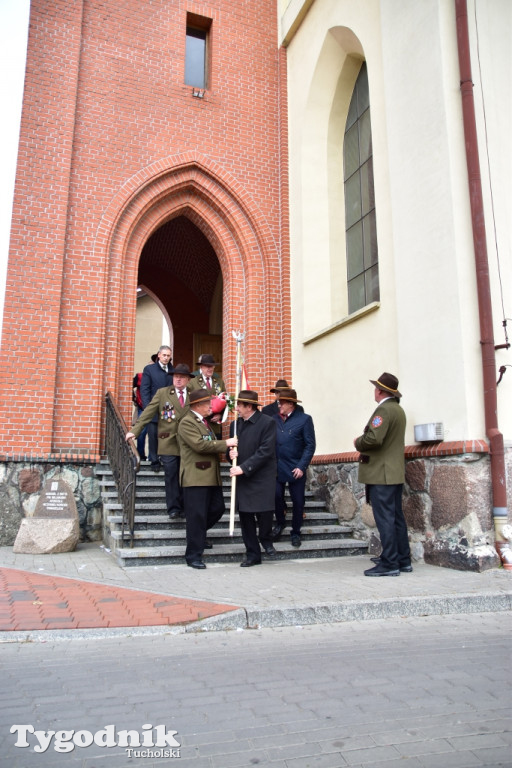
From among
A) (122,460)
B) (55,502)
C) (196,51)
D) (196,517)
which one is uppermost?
(196,51)

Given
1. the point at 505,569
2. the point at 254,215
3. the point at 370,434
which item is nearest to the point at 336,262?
the point at 254,215

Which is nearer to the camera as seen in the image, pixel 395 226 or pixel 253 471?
pixel 253 471

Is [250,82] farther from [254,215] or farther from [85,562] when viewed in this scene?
[85,562]

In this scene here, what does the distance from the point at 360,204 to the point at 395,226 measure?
7.25 feet

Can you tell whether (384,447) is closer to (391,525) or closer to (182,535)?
(391,525)

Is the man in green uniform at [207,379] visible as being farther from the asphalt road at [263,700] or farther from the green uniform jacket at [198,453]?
the asphalt road at [263,700]

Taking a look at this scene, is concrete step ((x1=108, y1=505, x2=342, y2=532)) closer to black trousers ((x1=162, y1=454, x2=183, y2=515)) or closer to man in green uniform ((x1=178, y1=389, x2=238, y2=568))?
black trousers ((x1=162, y1=454, x2=183, y2=515))

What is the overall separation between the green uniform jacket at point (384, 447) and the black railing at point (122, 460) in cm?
245

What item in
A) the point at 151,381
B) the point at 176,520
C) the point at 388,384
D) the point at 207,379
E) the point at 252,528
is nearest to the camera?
the point at 388,384

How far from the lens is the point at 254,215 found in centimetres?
1040

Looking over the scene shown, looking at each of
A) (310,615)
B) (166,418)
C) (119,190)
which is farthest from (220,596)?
(119,190)

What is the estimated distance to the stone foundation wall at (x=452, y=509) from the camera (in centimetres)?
590

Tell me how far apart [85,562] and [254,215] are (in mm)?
6327

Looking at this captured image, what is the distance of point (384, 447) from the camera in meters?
6.05
